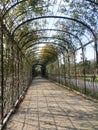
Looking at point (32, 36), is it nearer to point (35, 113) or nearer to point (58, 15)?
point (58, 15)

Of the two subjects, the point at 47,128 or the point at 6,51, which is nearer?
Result: the point at 47,128

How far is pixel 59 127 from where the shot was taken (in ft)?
17.8

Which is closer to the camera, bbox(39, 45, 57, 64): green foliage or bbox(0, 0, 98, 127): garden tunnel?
bbox(0, 0, 98, 127): garden tunnel

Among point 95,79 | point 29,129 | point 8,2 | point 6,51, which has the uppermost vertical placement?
point 8,2

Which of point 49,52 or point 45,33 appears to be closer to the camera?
point 45,33

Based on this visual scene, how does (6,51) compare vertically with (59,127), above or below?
above

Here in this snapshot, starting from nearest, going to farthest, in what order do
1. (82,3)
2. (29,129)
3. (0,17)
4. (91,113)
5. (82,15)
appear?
(29,129), (0,17), (91,113), (82,3), (82,15)

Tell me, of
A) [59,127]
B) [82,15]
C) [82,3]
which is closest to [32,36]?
[82,15]

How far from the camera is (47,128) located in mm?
5359

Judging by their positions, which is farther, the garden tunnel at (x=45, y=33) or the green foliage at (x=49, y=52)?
the green foliage at (x=49, y=52)

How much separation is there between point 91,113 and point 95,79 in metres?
3.49

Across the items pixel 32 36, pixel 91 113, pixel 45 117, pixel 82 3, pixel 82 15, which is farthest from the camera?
pixel 32 36

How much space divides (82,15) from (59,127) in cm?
598

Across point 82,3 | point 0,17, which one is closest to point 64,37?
point 82,3
